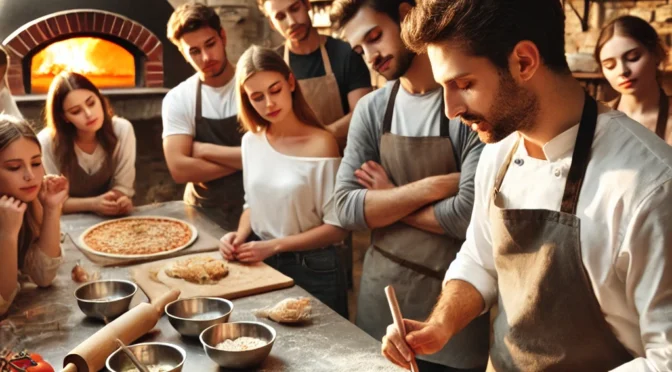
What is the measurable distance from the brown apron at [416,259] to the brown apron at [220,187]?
1278 millimetres

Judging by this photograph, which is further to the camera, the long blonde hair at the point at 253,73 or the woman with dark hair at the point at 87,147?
the woman with dark hair at the point at 87,147

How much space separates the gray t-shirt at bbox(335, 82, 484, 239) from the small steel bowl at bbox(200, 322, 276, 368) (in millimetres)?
741

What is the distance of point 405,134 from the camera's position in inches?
100

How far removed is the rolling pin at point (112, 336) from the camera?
1769 mm

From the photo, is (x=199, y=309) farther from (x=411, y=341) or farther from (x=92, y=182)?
(x=92, y=182)

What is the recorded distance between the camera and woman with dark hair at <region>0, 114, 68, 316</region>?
2.29m

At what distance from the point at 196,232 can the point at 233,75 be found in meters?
1.04

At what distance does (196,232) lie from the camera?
314 cm

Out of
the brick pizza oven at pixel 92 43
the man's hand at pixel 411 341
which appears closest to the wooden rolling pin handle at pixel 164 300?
the man's hand at pixel 411 341

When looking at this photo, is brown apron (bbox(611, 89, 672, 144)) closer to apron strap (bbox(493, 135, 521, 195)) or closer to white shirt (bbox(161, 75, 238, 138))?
apron strap (bbox(493, 135, 521, 195))

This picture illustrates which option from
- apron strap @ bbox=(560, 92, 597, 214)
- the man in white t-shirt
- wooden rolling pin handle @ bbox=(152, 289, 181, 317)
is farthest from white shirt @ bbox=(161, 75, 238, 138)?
apron strap @ bbox=(560, 92, 597, 214)

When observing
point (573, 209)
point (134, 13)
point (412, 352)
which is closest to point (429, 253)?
point (412, 352)

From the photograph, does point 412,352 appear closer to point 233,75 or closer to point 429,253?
point 429,253

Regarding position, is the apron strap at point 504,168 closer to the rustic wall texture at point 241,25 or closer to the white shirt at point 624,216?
the white shirt at point 624,216
